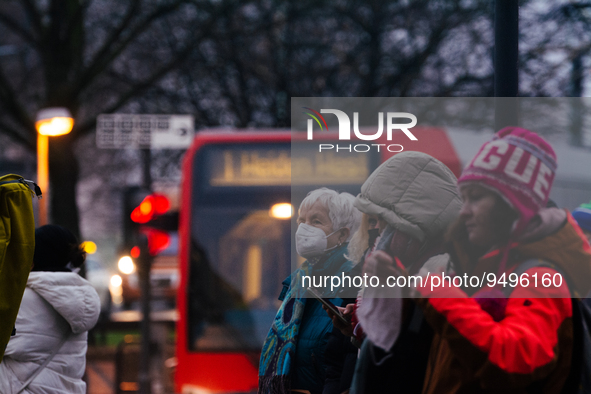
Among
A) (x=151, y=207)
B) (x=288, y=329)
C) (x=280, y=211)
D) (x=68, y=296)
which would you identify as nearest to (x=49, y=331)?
(x=68, y=296)

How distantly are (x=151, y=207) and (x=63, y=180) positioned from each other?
14.7 ft

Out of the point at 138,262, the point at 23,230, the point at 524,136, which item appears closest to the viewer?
the point at 524,136

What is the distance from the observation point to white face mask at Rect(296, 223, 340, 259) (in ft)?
8.20

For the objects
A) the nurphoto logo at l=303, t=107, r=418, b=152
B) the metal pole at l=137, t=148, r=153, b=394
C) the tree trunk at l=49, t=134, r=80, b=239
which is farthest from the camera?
Answer: the tree trunk at l=49, t=134, r=80, b=239

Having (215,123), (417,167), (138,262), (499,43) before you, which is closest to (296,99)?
(417,167)

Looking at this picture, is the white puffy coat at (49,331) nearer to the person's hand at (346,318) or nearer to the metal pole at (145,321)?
the person's hand at (346,318)

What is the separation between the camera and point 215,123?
14.0 meters

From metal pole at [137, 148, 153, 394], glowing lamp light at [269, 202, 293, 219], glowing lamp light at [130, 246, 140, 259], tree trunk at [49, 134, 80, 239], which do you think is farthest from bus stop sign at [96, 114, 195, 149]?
tree trunk at [49, 134, 80, 239]

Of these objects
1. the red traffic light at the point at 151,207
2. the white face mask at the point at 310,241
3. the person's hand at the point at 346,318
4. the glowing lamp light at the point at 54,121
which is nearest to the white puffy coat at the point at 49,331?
the white face mask at the point at 310,241

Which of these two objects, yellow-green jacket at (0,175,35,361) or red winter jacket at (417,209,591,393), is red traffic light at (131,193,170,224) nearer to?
yellow-green jacket at (0,175,35,361)

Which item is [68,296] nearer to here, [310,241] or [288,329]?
[288,329]

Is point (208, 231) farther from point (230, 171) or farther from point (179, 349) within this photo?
point (179, 349)

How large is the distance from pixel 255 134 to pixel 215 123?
297 inches

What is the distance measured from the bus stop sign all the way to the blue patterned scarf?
16.3ft
